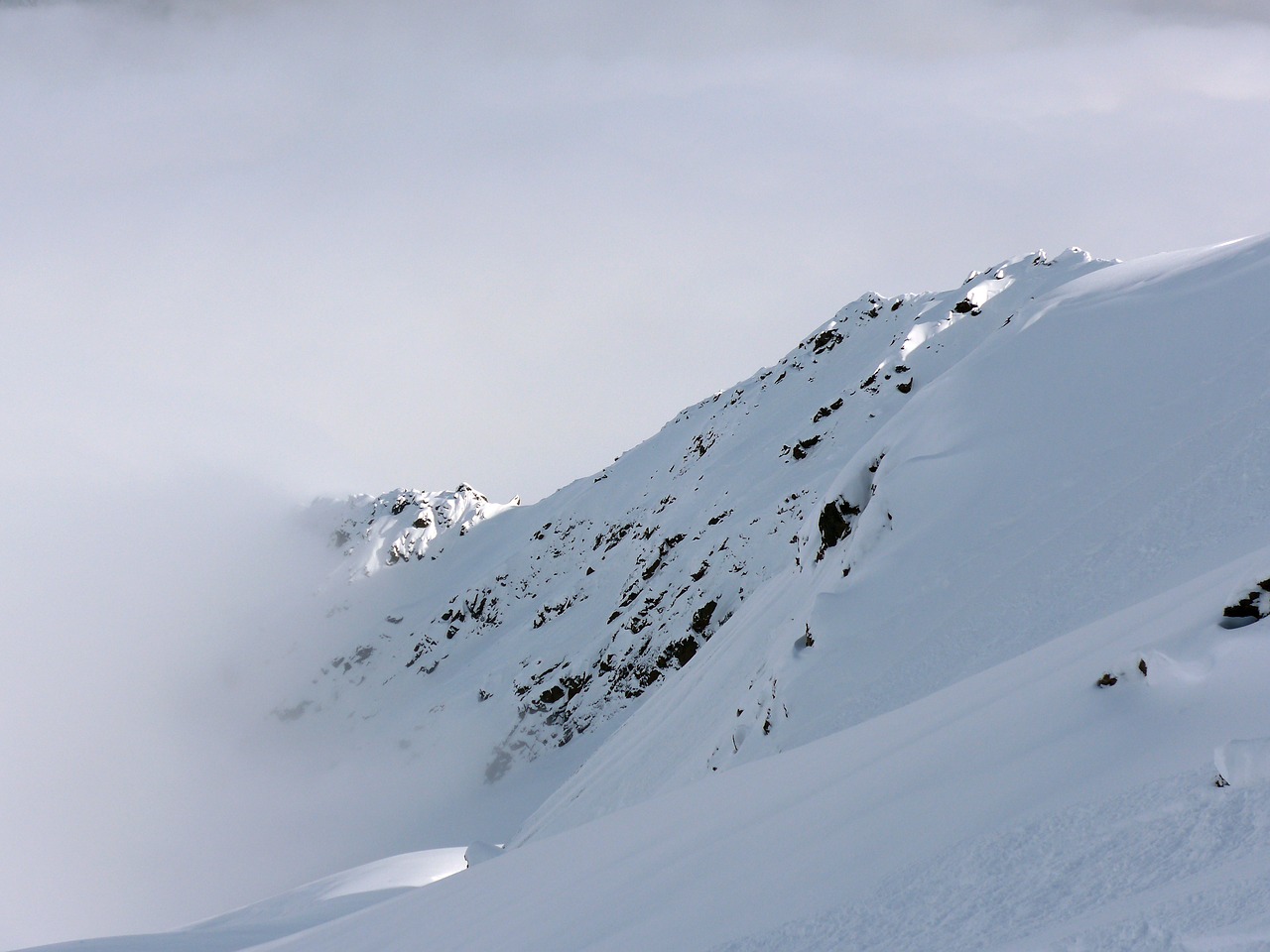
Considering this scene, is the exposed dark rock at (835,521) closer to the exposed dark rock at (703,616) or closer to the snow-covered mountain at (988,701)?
the snow-covered mountain at (988,701)

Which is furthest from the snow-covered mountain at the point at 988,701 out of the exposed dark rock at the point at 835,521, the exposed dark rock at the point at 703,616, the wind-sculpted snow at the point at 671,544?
the exposed dark rock at the point at 703,616

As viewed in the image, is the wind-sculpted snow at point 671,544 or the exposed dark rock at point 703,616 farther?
the exposed dark rock at point 703,616

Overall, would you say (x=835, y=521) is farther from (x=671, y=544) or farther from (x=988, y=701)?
(x=671, y=544)

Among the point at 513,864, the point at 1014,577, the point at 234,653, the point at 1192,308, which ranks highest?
the point at 234,653

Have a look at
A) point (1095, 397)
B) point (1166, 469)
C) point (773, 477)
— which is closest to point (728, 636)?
point (1095, 397)

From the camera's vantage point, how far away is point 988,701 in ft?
17.9

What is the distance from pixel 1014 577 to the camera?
10.6m

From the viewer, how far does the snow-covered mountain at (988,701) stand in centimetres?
315

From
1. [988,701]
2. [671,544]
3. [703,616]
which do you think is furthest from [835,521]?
[671,544]

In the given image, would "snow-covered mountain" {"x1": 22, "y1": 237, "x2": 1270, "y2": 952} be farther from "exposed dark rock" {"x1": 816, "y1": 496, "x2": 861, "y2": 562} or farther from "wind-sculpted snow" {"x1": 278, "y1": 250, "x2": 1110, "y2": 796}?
"wind-sculpted snow" {"x1": 278, "y1": 250, "x2": 1110, "y2": 796}

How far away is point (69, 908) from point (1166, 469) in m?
96.1

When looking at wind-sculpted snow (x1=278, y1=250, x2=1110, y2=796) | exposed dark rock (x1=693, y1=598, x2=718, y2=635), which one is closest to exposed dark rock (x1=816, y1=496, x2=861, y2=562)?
wind-sculpted snow (x1=278, y1=250, x2=1110, y2=796)

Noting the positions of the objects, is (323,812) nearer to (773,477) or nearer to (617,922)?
(773,477)

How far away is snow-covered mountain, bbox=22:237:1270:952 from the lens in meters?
3.15
